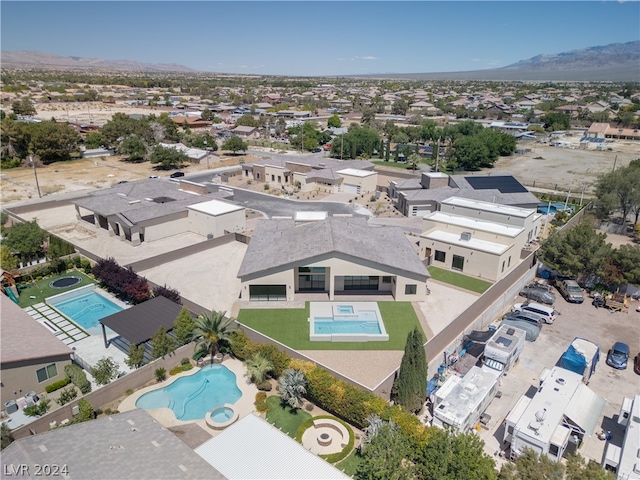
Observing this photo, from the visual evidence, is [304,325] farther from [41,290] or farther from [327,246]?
[41,290]

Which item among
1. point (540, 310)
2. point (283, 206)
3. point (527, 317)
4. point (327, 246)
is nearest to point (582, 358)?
point (527, 317)

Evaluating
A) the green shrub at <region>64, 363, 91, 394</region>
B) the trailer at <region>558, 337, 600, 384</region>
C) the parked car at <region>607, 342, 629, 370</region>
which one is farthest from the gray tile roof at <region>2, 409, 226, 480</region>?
the parked car at <region>607, 342, 629, 370</region>

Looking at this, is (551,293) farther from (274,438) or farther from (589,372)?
(274,438)

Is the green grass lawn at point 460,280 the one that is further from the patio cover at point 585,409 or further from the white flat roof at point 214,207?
the white flat roof at point 214,207

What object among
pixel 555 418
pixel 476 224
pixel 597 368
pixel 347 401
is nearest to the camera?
pixel 555 418

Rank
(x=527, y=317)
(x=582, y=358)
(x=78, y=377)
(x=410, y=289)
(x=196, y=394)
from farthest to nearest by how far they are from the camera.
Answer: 1. (x=410, y=289)
2. (x=527, y=317)
3. (x=582, y=358)
4. (x=196, y=394)
5. (x=78, y=377)

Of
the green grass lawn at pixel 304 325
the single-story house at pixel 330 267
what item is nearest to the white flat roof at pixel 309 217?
the single-story house at pixel 330 267

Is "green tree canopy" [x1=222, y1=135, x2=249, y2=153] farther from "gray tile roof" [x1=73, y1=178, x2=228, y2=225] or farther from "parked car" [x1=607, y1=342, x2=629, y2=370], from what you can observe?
"parked car" [x1=607, y1=342, x2=629, y2=370]

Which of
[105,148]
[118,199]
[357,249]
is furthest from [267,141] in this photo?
[357,249]
